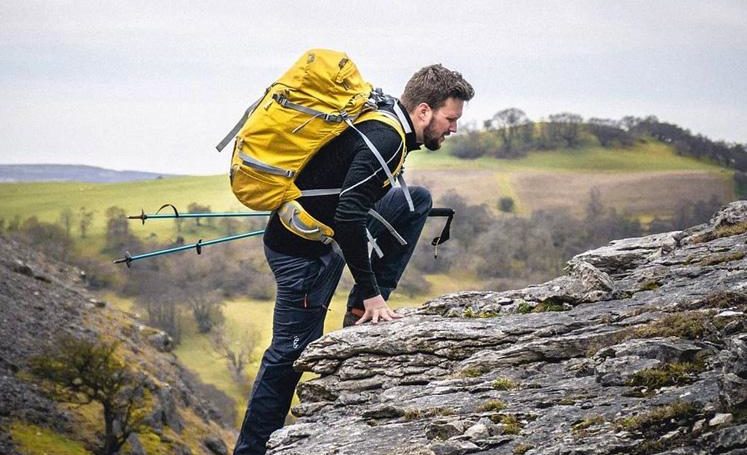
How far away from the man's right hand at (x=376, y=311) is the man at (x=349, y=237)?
11 millimetres

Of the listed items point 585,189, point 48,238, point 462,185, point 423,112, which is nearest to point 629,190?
point 585,189

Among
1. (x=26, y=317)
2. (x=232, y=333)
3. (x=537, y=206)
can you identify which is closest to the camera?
(x=26, y=317)

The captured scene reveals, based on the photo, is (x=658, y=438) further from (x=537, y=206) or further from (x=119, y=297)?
(x=537, y=206)

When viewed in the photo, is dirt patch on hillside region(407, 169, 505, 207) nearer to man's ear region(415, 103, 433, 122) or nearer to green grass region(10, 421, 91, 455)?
green grass region(10, 421, 91, 455)

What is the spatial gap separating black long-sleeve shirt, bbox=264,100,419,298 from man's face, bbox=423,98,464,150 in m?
0.18

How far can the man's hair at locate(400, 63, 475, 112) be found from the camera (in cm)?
1023

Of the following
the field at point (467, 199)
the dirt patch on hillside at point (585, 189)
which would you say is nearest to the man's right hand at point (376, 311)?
the field at point (467, 199)

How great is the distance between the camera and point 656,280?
11.2 meters

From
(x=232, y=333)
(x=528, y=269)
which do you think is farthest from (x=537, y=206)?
(x=232, y=333)

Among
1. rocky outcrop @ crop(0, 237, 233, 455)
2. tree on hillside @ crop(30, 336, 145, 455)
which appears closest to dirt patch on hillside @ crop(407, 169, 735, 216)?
rocky outcrop @ crop(0, 237, 233, 455)

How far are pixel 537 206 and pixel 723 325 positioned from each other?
18210 cm

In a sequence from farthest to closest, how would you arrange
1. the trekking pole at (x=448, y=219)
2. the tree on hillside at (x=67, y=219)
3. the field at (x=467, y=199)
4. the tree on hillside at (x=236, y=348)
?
1. the tree on hillside at (x=67, y=219)
2. the field at (x=467, y=199)
3. the tree on hillside at (x=236, y=348)
4. the trekking pole at (x=448, y=219)

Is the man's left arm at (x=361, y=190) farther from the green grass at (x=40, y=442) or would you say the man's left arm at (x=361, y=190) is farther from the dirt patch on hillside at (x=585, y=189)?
the dirt patch on hillside at (x=585, y=189)

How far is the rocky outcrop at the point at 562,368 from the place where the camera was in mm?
7617
